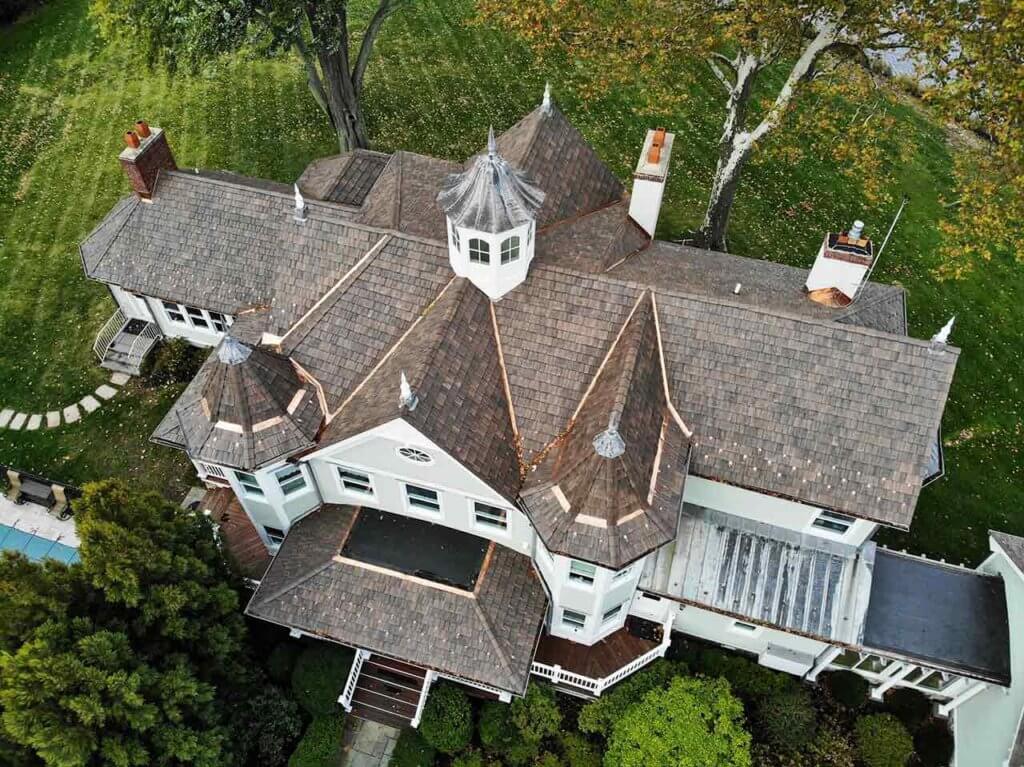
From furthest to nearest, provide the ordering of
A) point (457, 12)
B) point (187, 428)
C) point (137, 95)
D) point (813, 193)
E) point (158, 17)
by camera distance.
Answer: point (457, 12) → point (137, 95) → point (813, 193) → point (158, 17) → point (187, 428)

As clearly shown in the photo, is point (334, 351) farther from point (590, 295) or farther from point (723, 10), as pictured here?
point (723, 10)

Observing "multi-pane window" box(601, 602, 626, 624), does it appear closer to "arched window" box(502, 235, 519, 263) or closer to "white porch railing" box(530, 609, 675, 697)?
"white porch railing" box(530, 609, 675, 697)

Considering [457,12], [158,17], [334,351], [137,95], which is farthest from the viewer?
[457,12]

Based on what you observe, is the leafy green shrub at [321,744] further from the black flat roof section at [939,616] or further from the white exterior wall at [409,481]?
the black flat roof section at [939,616]

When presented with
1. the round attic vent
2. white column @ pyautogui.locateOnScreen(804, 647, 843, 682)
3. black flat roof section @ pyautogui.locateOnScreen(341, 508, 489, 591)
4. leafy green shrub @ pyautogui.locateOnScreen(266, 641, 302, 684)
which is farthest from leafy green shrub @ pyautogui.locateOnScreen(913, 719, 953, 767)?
leafy green shrub @ pyautogui.locateOnScreen(266, 641, 302, 684)

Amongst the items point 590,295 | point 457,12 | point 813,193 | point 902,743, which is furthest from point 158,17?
point 902,743
